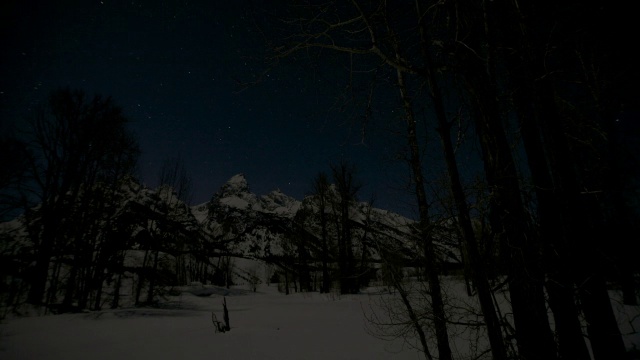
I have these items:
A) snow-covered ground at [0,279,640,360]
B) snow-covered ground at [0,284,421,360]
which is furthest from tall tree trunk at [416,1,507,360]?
snow-covered ground at [0,284,421,360]

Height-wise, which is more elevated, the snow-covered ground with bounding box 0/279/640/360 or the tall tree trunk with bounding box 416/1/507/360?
the tall tree trunk with bounding box 416/1/507/360

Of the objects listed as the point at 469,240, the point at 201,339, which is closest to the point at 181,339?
the point at 201,339

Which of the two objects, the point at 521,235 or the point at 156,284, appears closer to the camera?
the point at 521,235

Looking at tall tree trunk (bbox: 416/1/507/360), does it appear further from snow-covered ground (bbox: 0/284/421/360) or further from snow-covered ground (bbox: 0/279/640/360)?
snow-covered ground (bbox: 0/284/421/360)

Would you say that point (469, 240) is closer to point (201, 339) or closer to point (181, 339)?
point (201, 339)

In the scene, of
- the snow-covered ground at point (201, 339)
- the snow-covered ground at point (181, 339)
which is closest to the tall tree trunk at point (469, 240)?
the snow-covered ground at point (201, 339)

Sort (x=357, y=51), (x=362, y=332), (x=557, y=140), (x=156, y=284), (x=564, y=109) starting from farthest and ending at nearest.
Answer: (x=156, y=284)
(x=362, y=332)
(x=564, y=109)
(x=557, y=140)
(x=357, y=51)

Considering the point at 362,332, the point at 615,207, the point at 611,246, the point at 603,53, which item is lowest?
the point at 362,332

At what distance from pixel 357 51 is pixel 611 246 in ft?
33.7

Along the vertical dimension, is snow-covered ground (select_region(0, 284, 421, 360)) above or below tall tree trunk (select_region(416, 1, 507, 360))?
below

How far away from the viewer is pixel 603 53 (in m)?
4.48

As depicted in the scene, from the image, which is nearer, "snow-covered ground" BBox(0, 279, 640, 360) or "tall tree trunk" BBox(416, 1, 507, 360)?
"tall tree trunk" BBox(416, 1, 507, 360)

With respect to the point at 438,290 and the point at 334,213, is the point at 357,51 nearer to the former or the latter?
the point at 438,290

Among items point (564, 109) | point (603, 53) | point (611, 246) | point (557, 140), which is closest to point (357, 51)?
point (557, 140)
